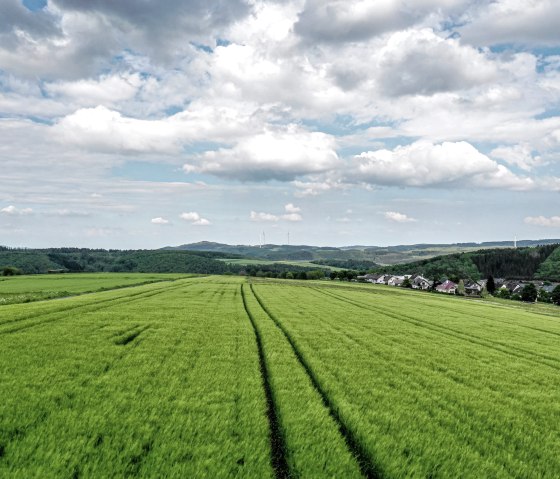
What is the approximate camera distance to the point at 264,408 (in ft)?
34.7

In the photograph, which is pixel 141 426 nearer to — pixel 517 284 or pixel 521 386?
pixel 521 386

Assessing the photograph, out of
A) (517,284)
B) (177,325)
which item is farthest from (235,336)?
(517,284)

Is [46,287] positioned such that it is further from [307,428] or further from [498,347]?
[307,428]

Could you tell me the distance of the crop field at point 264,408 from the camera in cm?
763

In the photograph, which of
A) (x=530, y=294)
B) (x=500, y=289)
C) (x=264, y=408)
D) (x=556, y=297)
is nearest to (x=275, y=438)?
(x=264, y=408)

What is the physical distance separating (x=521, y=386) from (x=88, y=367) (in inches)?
657

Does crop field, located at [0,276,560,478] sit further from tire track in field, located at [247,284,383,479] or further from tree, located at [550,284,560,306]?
tree, located at [550,284,560,306]

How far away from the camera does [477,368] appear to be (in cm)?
1736

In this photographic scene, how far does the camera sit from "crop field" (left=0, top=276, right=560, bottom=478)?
7.63m

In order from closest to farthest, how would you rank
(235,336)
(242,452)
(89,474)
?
1. (89,474)
2. (242,452)
3. (235,336)

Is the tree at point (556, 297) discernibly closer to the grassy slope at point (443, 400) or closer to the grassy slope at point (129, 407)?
the grassy slope at point (443, 400)

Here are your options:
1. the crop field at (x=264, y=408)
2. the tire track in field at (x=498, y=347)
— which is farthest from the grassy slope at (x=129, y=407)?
the tire track in field at (x=498, y=347)

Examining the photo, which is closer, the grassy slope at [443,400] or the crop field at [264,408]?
the crop field at [264,408]

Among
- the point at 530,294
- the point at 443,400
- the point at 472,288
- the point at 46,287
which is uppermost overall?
the point at 443,400
